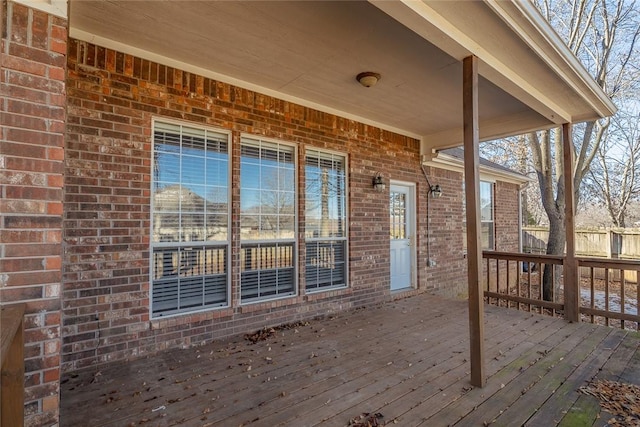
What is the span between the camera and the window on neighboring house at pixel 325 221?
460 cm

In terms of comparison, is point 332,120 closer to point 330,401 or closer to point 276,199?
point 276,199

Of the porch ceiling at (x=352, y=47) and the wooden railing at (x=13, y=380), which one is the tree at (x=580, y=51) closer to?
the porch ceiling at (x=352, y=47)

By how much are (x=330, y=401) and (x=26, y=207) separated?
7.52 feet

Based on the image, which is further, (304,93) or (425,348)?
(304,93)

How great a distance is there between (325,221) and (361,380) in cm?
241

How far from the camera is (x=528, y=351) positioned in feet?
11.2

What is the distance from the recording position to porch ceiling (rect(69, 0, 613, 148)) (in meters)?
2.52

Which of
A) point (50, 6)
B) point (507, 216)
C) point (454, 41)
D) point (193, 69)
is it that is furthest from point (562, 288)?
point (50, 6)

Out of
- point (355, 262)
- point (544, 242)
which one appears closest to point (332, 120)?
point (355, 262)

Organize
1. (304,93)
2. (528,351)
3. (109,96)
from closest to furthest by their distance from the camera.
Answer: (109,96), (528,351), (304,93)

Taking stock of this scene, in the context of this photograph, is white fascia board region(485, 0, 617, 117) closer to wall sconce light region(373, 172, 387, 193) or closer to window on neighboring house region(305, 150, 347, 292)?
wall sconce light region(373, 172, 387, 193)

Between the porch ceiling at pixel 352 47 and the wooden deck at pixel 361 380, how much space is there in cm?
272

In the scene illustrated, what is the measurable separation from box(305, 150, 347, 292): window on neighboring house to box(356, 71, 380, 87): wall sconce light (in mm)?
1262

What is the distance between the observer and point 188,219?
3535mm
